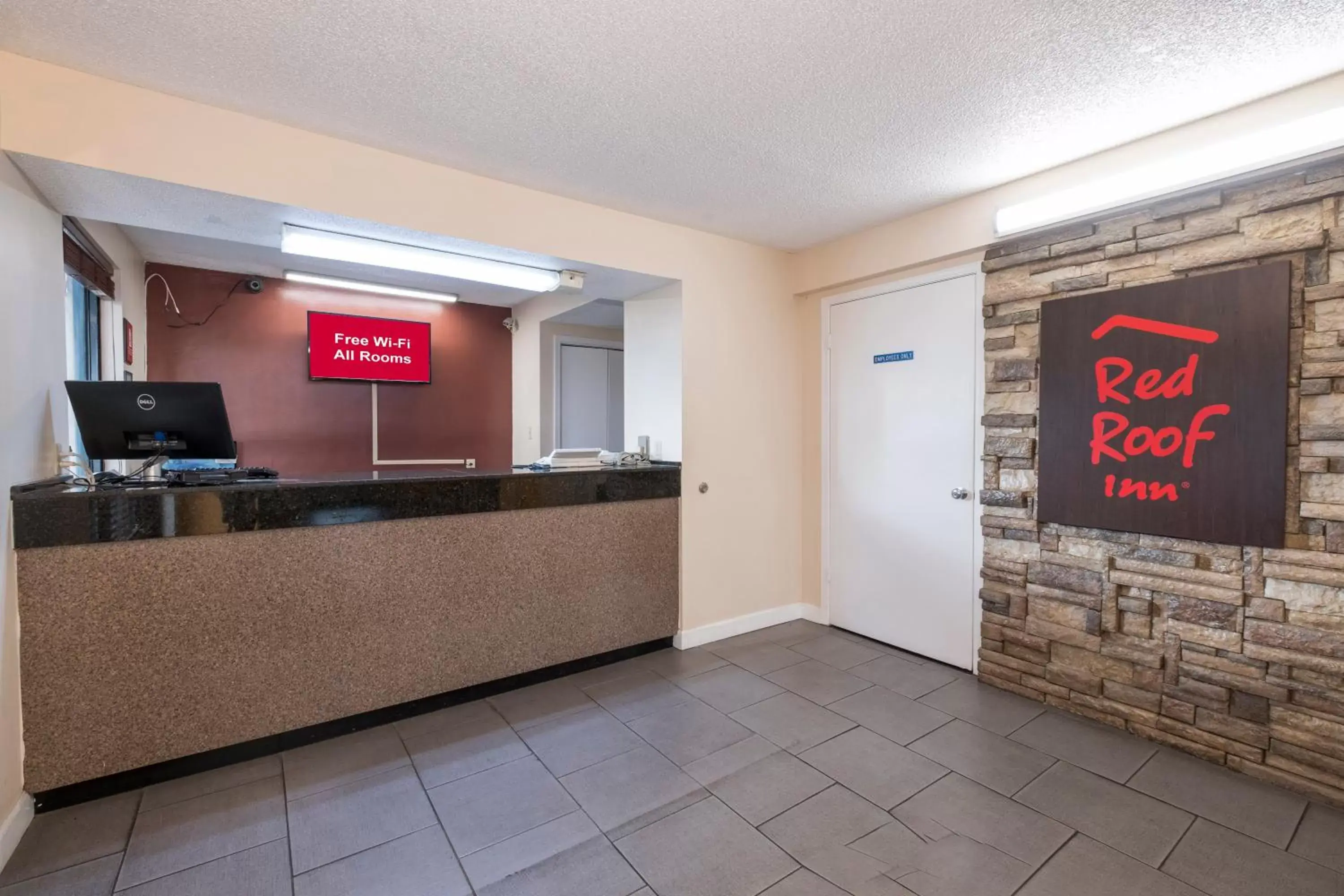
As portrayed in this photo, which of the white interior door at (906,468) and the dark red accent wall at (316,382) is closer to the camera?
the white interior door at (906,468)

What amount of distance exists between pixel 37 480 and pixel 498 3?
2.41 m

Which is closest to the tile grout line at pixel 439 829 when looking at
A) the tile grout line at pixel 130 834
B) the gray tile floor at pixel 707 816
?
the gray tile floor at pixel 707 816

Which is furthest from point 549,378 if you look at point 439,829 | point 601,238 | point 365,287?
point 439,829

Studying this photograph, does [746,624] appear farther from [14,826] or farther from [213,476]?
[14,826]

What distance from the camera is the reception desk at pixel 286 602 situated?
2.08 m

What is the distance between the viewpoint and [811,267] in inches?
160

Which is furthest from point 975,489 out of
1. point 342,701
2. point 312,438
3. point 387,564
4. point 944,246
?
point 312,438

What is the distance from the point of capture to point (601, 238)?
3.29 metres

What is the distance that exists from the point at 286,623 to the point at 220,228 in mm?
1840

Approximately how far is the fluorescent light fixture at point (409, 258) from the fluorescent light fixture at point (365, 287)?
1370 mm

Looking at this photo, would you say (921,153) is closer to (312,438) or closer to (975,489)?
(975,489)

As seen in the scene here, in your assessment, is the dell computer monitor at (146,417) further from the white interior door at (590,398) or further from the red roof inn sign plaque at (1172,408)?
the red roof inn sign plaque at (1172,408)

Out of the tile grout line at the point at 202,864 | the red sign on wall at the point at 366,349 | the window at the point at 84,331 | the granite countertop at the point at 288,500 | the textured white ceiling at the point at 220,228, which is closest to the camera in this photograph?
the tile grout line at the point at 202,864

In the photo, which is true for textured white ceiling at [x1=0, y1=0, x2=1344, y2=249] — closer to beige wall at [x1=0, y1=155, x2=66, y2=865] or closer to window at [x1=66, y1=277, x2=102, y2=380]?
beige wall at [x1=0, y1=155, x2=66, y2=865]
